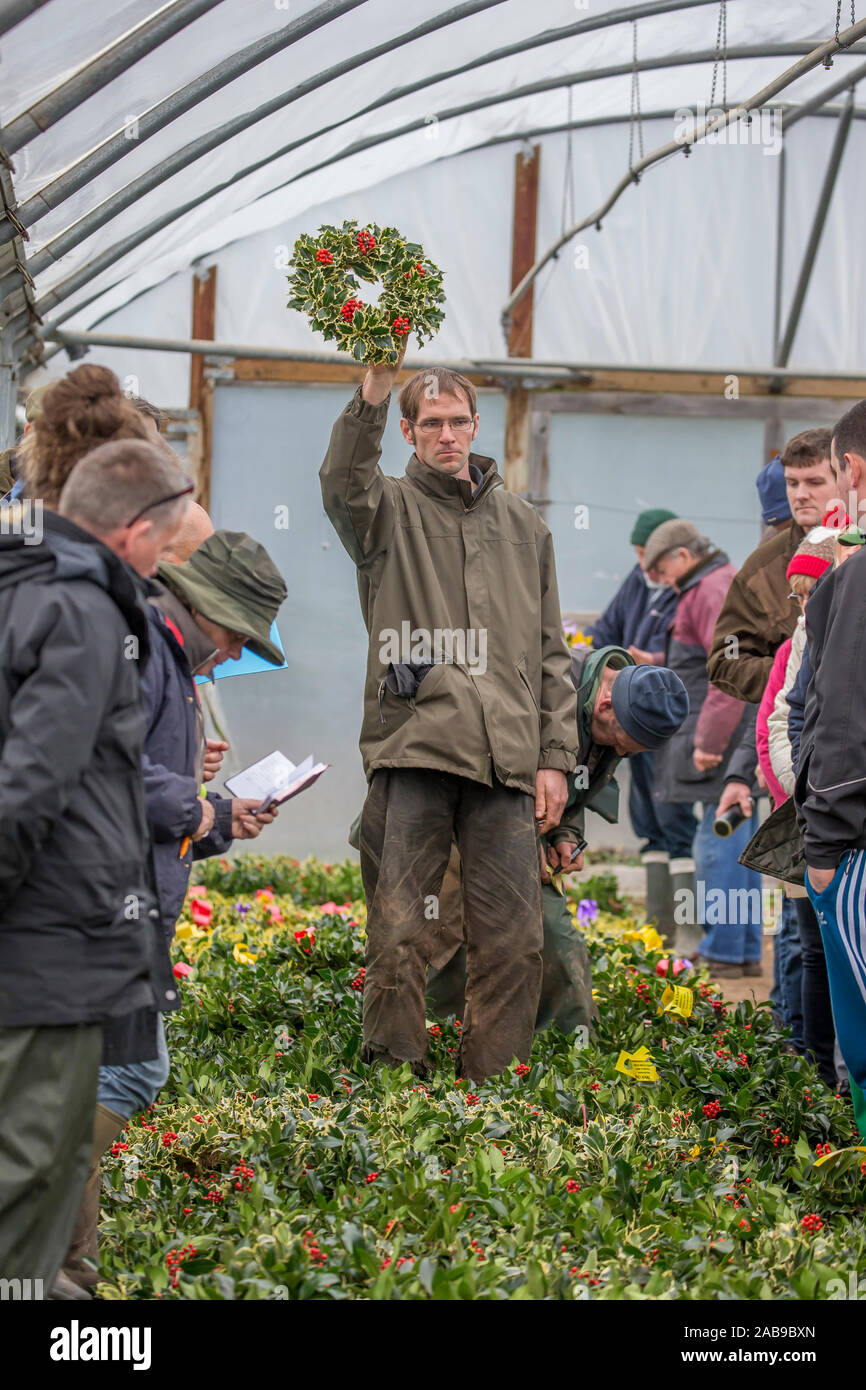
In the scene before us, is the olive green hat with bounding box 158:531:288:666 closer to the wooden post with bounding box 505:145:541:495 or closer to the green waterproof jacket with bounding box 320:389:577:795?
the green waterproof jacket with bounding box 320:389:577:795

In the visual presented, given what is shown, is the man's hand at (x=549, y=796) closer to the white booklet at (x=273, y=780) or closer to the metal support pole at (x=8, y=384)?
the white booklet at (x=273, y=780)

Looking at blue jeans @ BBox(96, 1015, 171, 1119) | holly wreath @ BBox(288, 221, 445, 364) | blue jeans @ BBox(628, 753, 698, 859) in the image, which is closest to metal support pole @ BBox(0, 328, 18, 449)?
holly wreath @ BBox(288, 221, 445, 364)

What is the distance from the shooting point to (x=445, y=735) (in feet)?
14.6

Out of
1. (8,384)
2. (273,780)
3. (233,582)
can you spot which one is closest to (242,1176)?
(273,780)

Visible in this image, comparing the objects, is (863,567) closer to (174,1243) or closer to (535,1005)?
(535,1005)

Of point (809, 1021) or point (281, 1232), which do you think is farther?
point (809, 1021)

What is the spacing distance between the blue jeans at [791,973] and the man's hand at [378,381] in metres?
2.46

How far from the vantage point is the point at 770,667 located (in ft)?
19.3

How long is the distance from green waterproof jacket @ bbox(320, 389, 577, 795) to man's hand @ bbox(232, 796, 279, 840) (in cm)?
67

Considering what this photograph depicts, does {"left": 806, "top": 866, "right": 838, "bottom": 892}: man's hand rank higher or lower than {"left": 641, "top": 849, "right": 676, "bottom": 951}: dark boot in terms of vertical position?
higher

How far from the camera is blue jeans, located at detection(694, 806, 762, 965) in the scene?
7.65 metres

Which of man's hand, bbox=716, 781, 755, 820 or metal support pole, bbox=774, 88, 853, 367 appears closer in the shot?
man's hand, bbox=716, 781, 755, 820
